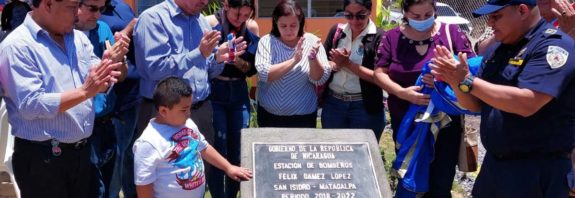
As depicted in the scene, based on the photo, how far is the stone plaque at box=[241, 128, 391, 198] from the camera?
3.46m

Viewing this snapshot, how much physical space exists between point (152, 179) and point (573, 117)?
2359 mm

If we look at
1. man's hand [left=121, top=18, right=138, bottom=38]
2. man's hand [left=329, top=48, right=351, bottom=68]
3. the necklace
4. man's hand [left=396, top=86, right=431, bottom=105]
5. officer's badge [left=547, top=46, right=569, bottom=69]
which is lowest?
man's hand [left=396, top=86, right=431, bottom=105]

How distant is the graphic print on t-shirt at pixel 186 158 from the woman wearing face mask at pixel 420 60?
1.57 metres

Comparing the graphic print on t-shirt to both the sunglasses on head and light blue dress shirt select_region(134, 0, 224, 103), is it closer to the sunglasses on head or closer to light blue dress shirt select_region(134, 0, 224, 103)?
light blue dress shirt select_region(134, 0, 224, 103)

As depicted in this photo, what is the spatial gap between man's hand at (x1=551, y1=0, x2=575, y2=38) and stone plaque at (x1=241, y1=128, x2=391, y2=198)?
1581 mm

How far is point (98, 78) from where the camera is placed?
10.7 feet

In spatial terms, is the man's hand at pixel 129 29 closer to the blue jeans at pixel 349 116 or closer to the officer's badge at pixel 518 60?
the blue jeans at pixel 349 116

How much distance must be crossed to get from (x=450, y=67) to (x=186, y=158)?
1.57m

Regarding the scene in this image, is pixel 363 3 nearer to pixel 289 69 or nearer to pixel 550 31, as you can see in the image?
pixel 289 69

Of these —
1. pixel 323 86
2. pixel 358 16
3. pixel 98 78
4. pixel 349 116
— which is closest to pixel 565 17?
pixel 358 16

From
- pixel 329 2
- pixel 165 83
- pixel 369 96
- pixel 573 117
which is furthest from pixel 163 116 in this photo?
pixel 329 2

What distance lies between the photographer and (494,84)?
3.33m

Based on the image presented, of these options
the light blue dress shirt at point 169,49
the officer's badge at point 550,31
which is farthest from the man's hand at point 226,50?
the officer's badge at point 550,31

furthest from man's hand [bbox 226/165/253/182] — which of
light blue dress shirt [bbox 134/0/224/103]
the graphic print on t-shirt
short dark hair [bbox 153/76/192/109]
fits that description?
light blue dress shirt [bbox 134/0/224/103]
